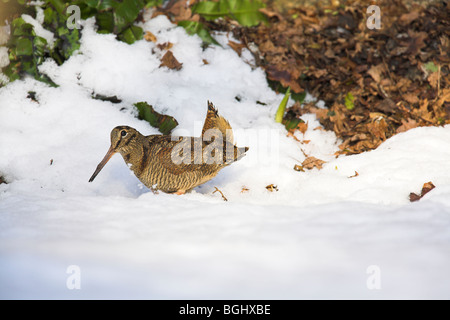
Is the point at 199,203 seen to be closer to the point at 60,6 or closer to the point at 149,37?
the point at 149,37

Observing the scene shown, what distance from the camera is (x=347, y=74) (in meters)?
4.80

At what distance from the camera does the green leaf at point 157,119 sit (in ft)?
12.9

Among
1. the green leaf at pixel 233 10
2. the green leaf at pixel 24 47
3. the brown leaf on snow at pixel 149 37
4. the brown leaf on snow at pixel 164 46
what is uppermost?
the green leaf at pixel 233 10

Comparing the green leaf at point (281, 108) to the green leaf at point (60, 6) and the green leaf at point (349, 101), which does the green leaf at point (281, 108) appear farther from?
the green leaf at point (60, 6)

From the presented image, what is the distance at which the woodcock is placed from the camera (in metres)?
3.21

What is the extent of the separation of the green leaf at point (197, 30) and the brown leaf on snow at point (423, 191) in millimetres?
2486

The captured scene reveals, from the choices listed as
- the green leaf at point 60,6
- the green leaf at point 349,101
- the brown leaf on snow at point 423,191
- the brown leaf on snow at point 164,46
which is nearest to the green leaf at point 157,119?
the brown leaf on snow at point 164,46

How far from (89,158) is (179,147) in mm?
813

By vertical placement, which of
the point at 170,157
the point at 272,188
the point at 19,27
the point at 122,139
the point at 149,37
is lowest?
the point at 272,188

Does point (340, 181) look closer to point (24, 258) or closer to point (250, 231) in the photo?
point (250, 231)

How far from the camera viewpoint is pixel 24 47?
163 inches

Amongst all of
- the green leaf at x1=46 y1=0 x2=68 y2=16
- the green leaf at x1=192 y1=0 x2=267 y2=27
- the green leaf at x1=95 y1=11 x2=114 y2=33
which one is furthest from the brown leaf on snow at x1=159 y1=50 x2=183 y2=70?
the green leaf at x1=46 y1=0 x2=68 y2=16

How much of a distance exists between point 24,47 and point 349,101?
2.88 m

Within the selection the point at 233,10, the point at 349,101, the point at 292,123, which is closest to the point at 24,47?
the point at 233,10
